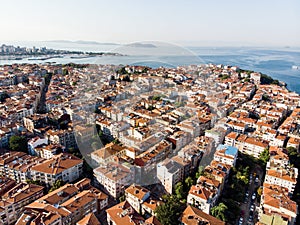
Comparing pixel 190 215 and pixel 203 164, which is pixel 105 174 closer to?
pixel 190 215

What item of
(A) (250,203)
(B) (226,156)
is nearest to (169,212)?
(A) (250,203)

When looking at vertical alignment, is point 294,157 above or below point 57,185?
above

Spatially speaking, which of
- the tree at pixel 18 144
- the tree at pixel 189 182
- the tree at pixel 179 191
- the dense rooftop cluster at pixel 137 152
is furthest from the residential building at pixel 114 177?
the tree at pixel 18 144

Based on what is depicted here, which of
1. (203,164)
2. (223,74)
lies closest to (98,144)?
(203,164)

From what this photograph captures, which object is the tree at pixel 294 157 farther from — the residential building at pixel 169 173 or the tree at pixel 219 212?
the residential building at pixel 169 173

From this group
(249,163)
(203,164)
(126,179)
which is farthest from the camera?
(249,163)

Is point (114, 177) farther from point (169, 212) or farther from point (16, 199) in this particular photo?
point (16, 199)
